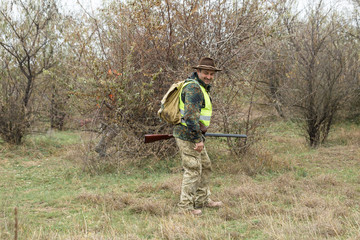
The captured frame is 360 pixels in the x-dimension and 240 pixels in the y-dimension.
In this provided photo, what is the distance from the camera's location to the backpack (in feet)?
14.6

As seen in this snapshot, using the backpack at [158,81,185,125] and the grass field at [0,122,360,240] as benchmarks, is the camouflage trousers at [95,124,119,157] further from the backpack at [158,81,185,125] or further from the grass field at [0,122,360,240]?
the backpack at [158,81,185,125]

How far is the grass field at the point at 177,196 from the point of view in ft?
12.1

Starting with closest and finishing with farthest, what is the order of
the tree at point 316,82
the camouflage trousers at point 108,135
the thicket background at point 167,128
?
1. the thicket background at point 167,128
2. the camouflage trousers at point 108,135
3. the tree at point 316,82

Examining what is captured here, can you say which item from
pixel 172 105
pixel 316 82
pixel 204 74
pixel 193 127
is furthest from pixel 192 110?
pixel 316 82

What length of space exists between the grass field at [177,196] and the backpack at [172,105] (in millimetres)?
1133

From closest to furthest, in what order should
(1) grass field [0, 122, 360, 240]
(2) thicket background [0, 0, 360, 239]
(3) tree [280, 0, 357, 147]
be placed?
1. (1) grass field [0, 122, 360, 240]
2. (2) thicket background [0, 0, 360, 239]
3. (3) tree [280, 0, 357, 147]

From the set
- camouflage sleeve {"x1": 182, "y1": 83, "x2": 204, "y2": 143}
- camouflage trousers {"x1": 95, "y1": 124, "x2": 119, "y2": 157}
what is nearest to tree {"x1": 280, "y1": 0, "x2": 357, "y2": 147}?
camouflage trousers {"x1": 95, "y1": 124, "x2": 119, "y2": 157}

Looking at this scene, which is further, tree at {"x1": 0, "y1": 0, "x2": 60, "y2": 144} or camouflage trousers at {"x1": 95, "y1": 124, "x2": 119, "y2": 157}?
tree at {"x1": 0, "y1": 0, "x2": 60, "y2": 144}

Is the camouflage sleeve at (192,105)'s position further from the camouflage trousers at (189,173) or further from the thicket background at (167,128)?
the thicket background at (167,128)

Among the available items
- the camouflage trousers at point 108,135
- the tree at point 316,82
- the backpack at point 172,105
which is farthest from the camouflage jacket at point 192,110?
the tree at point 316,82

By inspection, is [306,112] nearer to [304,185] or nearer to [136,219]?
[304,185]

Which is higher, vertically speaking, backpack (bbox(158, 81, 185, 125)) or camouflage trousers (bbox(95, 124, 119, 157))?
backpack (bbox(158, 81, 185, 125))

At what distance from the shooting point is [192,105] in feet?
13.9

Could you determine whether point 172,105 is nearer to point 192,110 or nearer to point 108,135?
point 192,110
